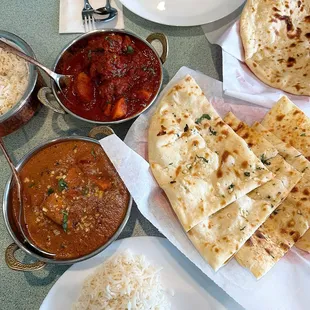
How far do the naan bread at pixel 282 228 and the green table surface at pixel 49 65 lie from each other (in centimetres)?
55

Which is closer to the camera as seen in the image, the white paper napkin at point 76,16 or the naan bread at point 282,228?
the naan bread at point 282,228

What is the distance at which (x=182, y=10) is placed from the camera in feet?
8.65

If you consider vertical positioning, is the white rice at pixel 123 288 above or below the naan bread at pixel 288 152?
below

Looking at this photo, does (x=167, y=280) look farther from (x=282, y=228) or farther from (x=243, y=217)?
(x=282, y=228)

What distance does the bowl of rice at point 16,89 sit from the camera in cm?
223

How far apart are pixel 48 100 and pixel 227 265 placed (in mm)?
1320

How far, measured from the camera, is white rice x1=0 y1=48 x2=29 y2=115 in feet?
7.45

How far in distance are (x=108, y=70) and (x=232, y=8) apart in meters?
0.94

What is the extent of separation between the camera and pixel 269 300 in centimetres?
203

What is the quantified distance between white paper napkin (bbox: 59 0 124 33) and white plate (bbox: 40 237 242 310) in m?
1.38

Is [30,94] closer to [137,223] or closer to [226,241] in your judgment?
[137,223]

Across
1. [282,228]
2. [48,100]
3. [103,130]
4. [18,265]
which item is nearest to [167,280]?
[282,228]

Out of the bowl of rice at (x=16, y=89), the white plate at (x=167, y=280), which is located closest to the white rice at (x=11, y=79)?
the bowl of rice at (x=16, y=89)

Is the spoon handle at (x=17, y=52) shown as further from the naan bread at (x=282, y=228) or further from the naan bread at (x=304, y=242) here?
the naan bread at (x=304, y=242)
